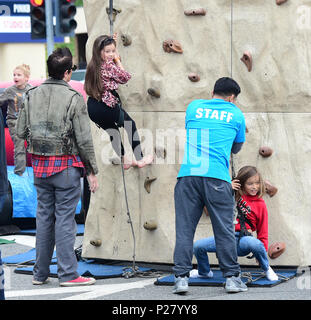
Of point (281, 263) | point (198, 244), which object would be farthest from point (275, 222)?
point (198, 244)

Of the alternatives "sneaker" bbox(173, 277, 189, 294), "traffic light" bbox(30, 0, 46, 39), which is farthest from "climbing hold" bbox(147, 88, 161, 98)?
"traffic light" bbox(30, 0, 46, 39)

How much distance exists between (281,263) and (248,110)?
1.44 m

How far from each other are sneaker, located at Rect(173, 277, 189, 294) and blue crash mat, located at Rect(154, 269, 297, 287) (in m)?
0.40

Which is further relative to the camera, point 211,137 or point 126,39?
point 126,39

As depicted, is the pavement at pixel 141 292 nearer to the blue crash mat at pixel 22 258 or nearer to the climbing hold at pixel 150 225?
the climbing hold at pixel 150 225

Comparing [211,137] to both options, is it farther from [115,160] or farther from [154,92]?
[115,160]

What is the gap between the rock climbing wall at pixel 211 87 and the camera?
8.23m

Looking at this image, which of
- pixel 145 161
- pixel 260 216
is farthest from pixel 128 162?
pixel 260 216

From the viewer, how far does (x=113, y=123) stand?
8266 mm

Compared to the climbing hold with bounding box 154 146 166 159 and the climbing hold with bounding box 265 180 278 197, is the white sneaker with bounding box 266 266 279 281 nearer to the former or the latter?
the climbing hold with bounding box 265 180 278 197

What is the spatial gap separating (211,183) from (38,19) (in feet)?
25.8

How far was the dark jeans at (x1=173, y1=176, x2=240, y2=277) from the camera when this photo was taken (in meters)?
7.31

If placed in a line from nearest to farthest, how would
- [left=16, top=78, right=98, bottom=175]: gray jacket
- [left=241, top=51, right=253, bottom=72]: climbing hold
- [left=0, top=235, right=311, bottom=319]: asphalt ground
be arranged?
[left=0, top=235, right=311, bottom=319]: asphalt ground → [left=16, top=78, right=98, bottom=175]: gray jacket → [left=241, top=51, right=253, bottom=72]: climbing hold

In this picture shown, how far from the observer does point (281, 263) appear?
829 cm
